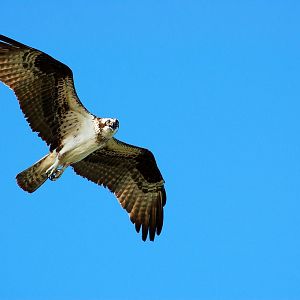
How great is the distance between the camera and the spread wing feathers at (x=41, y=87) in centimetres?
1443

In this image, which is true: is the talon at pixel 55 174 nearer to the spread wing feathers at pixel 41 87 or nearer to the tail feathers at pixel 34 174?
the tail feathers at pixel 34 174

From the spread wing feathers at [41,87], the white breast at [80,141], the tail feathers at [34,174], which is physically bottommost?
the tail feathers at [34,174]

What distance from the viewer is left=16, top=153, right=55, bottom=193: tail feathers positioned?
14867 millimetres

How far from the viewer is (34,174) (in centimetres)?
1488

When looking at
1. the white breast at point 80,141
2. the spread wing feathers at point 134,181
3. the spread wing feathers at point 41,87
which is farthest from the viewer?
the spread wing feathers at point 134,181

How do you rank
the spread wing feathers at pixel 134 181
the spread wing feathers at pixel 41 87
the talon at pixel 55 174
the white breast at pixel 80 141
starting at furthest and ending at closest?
the spread wing feathers at pixel 134 181 → the talon at pixel 55 174 → the white breast at pixel 80 141 → the spread wing feathers at pixel 41 87

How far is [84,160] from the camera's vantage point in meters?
16.1

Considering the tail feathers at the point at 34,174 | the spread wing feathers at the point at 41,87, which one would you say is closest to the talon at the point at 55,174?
the tail feathers at the point at 34,174

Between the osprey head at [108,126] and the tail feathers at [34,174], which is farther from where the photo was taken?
the tail feathers at [34,174]

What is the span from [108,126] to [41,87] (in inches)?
49.5

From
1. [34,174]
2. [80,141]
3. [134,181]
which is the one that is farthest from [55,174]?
[134,181]

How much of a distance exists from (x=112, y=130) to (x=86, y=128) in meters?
0.54

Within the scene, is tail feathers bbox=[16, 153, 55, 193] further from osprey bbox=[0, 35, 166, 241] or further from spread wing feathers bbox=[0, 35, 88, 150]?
spread wing feathers bbox=[0, 35, 88, 150]

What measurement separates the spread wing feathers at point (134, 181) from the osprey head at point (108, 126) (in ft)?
4.63
